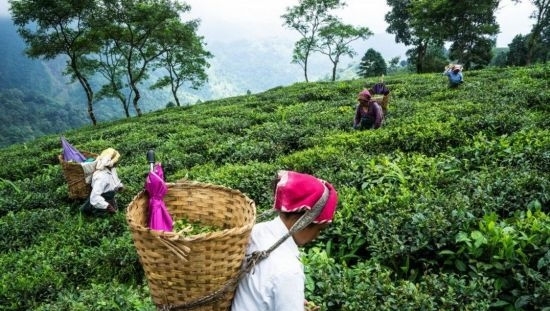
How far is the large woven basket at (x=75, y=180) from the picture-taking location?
770 centimetres

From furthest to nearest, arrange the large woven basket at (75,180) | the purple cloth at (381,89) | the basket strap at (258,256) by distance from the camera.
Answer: the purple cloth at (381,89) → the large woven basket at (75,180) → the basket strap at (258,256)

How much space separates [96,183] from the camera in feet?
23.5

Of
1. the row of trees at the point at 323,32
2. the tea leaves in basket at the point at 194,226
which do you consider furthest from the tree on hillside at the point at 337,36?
the tea leaves in basket at the point at 194,226

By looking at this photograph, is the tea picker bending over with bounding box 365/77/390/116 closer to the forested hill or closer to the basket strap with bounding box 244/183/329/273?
the basket strap with bounding box 244/183/329/273

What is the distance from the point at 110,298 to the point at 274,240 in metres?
2.80

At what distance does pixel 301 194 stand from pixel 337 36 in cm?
4489

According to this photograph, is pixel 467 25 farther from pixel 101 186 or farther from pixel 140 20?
pixel 101 186

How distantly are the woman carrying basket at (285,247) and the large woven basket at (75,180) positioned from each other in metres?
6.29

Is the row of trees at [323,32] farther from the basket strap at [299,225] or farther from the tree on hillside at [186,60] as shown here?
the basket strap at [299,225]

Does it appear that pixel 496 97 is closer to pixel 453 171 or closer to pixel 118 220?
pixel 453 171

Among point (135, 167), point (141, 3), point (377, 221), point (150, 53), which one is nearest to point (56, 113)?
point (150, 53)

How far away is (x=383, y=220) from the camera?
16.0 ft

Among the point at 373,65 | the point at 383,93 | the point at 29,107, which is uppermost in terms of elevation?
the point at 29,107

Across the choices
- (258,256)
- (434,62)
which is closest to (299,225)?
(258,256)
